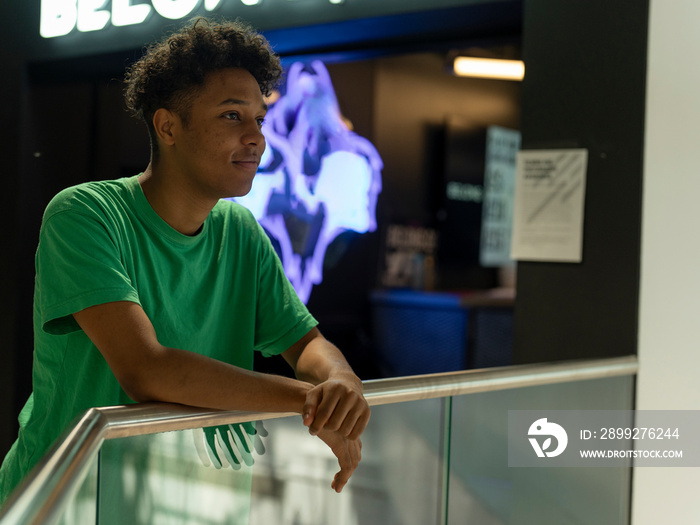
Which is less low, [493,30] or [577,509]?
[493,30]

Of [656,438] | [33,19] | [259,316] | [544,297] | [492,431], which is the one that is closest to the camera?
[259,316]

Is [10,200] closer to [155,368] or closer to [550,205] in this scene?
[550,205]

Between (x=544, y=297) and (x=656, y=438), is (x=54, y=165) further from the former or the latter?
(x=656, y=438)

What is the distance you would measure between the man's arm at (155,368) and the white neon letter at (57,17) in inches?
114

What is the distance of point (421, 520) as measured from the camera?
6.26ft

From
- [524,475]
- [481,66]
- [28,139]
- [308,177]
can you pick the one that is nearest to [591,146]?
[524,475]

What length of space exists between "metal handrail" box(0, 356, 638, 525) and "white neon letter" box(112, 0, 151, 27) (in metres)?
2.39

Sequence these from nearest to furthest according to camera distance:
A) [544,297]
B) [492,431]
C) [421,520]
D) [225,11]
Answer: [421,520]
[492,431]
[544,297]
[225,11]

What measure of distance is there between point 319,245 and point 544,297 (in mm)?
2904

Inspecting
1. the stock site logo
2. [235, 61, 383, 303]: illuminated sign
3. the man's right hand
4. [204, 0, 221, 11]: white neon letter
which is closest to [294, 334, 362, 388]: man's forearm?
the man's right hand

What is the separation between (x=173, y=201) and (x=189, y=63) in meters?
0.28

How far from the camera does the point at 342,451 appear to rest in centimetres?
150

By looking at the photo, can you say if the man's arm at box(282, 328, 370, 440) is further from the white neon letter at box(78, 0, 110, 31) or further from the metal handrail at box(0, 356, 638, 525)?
the white neon letter at box(78, 0, 110, 31)

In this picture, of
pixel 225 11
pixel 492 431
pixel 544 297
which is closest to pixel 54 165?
pixel 225 11
